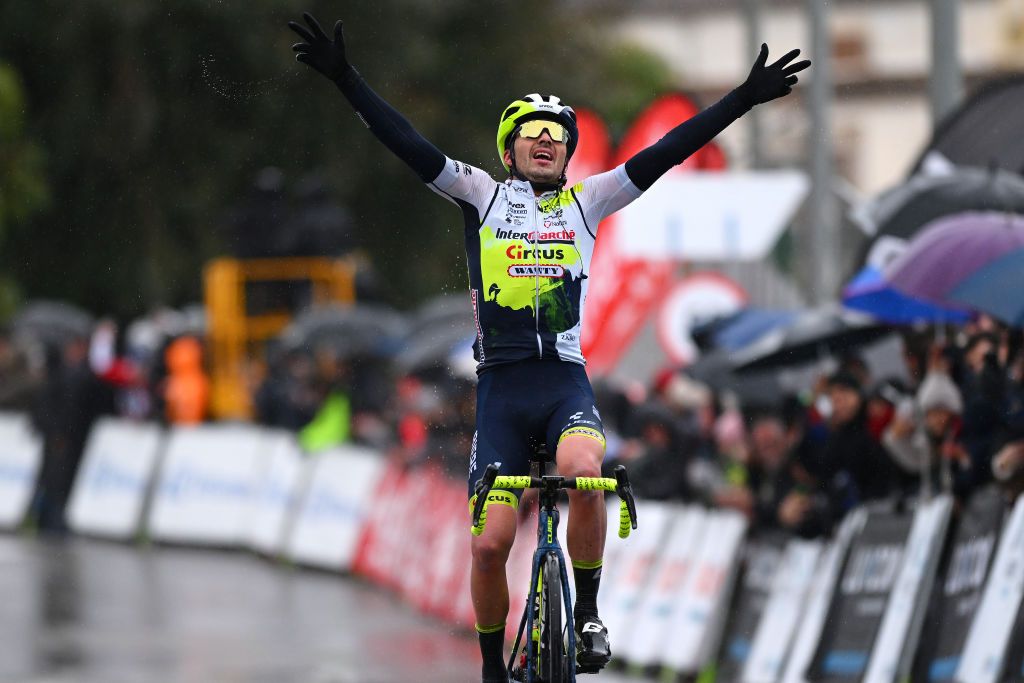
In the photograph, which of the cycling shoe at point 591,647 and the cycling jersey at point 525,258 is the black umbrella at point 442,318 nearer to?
the cycling jersey at point 525,258

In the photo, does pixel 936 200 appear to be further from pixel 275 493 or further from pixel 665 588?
pixel 275 493

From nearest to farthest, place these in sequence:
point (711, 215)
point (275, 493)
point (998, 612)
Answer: point (998, 612)
point (711, 215)
point (275, 493)

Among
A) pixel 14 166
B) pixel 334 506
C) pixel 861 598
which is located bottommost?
pixel 861 598

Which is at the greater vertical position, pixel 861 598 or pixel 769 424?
pixel 769 424

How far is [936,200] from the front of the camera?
13.0 metres

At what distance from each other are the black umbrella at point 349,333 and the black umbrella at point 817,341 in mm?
10968

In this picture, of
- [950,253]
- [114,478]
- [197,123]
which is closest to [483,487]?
[950,253]

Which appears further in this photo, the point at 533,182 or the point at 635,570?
the point at 635,570

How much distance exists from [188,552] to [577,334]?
54.9 feet

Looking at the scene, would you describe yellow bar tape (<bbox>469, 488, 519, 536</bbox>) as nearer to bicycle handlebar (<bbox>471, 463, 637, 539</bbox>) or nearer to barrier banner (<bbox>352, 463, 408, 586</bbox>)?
bicycle handlebar (<bbox>471, 463, 637, 539</bbox>)

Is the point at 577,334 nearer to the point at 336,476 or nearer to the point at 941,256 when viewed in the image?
the point at 941,256

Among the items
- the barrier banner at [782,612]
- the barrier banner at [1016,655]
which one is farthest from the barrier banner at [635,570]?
the barrier banner at [1016,655]

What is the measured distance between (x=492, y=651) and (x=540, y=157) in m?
2.08

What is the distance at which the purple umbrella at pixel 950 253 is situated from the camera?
11227 millimetres
